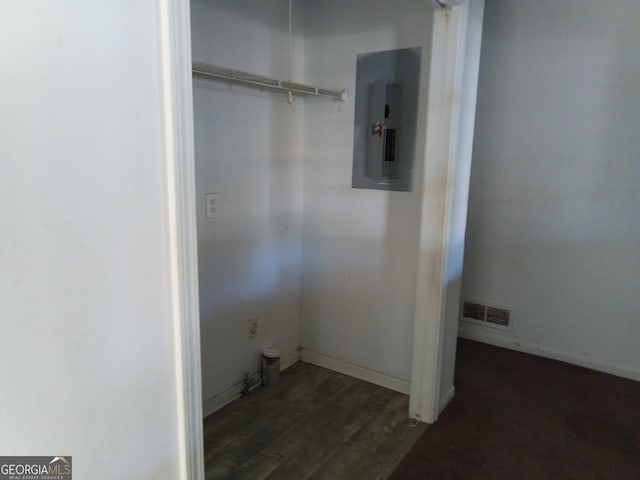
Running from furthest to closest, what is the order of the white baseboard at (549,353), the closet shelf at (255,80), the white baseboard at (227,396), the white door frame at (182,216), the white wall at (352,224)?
the white baseboard at (549,353)
the white wall at (352,224)
the white baseboard at (227,396)
the closet shelf at (255,80)
the white door frame at (182,216)

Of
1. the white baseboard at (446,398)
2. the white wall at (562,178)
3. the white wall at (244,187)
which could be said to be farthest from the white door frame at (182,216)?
the white wall at (562,178)

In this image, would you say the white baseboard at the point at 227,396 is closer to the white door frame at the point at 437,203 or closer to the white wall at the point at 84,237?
the white door frame at the point at 437,203

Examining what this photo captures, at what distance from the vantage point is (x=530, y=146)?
2965 mm

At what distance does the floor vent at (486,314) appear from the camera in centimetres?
320

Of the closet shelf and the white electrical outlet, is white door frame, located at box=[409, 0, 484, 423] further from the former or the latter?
the white electrical outlet

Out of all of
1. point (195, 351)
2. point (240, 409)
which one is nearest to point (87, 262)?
point (195, 351)

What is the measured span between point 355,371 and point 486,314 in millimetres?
1164

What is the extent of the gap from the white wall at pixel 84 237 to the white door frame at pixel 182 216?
0.06ft

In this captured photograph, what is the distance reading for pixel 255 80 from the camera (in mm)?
2113

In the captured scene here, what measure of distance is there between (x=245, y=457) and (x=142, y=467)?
122cm

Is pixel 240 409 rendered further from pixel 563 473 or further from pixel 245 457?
pixel 563 473

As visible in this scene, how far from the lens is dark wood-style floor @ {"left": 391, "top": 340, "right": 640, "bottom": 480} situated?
1.96 m
